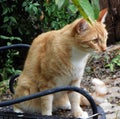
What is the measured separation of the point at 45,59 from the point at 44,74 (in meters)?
0.10

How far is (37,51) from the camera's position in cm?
247

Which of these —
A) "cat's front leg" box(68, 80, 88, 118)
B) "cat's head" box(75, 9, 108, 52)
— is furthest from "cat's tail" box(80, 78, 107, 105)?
"cat's head" box(75, 9, 108, 52)

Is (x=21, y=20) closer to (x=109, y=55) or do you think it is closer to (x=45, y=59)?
(x=109, y=55)

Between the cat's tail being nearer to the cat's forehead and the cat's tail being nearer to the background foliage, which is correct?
the cat's forehead

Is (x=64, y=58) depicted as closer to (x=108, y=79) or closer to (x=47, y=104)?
(x=47, y=104)

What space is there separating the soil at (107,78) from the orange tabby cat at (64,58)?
0.57 meters

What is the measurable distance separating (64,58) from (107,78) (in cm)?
155

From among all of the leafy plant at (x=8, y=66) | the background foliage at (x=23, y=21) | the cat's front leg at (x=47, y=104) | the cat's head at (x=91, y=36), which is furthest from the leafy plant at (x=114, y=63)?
the cat's front leg at (x=47, y=104)

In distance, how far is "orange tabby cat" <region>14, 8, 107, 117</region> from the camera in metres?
2.33

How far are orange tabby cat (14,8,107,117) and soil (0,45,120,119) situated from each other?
0.57 meters

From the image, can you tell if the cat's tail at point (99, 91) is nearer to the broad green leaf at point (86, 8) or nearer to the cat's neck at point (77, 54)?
the cat's neck at point (77, 54)

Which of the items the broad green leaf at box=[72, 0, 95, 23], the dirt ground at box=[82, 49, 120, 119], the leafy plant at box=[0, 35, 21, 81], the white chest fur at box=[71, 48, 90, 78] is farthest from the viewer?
the leafy plant at box=[0, 35, 21, 81]

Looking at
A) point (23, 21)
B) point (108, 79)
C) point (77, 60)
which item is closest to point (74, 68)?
point (77, 60)

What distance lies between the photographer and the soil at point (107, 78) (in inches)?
116
